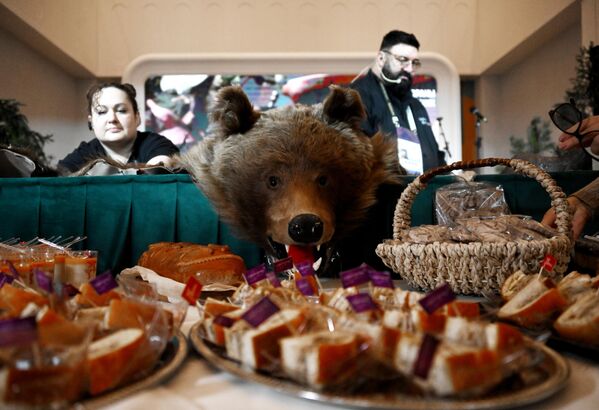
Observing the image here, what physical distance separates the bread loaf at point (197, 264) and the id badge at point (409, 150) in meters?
2.05

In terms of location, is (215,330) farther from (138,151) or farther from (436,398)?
(138,151)

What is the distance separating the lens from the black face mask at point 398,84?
3.51 meters

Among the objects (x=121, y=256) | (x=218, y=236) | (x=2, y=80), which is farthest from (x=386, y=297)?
(x=2, y=80)

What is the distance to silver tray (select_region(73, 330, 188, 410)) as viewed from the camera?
58cm

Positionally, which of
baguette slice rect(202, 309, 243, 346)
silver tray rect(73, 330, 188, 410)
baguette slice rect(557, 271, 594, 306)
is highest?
baguette slice rect(557, 271, 594, 306)

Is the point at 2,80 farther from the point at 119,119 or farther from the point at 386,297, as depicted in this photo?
the point at 386,297

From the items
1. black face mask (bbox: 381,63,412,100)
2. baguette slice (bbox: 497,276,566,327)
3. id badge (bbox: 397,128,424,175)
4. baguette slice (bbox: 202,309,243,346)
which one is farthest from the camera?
black face mask (bbox: 381,63,412,100)

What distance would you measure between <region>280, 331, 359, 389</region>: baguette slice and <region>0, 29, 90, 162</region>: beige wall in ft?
15.6

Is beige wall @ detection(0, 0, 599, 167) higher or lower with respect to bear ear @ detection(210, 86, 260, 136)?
higher

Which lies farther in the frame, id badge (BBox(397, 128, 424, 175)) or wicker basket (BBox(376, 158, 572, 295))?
id badge (BBox(397, 128, 424, 175))

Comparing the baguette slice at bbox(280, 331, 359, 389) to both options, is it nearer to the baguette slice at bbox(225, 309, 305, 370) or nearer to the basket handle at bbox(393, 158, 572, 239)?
the baguette slice at bbox(225, 309, 305, 370)

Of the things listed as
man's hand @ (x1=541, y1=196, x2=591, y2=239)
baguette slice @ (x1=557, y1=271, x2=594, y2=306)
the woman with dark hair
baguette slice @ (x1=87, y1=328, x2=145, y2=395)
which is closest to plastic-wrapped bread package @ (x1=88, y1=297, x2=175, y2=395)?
baguette slice @ (x1=87, y1=328, x2=145, y2=395)

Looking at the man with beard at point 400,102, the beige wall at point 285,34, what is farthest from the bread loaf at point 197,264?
the beige wall at point 285,34

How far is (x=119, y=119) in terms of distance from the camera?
2250mm
